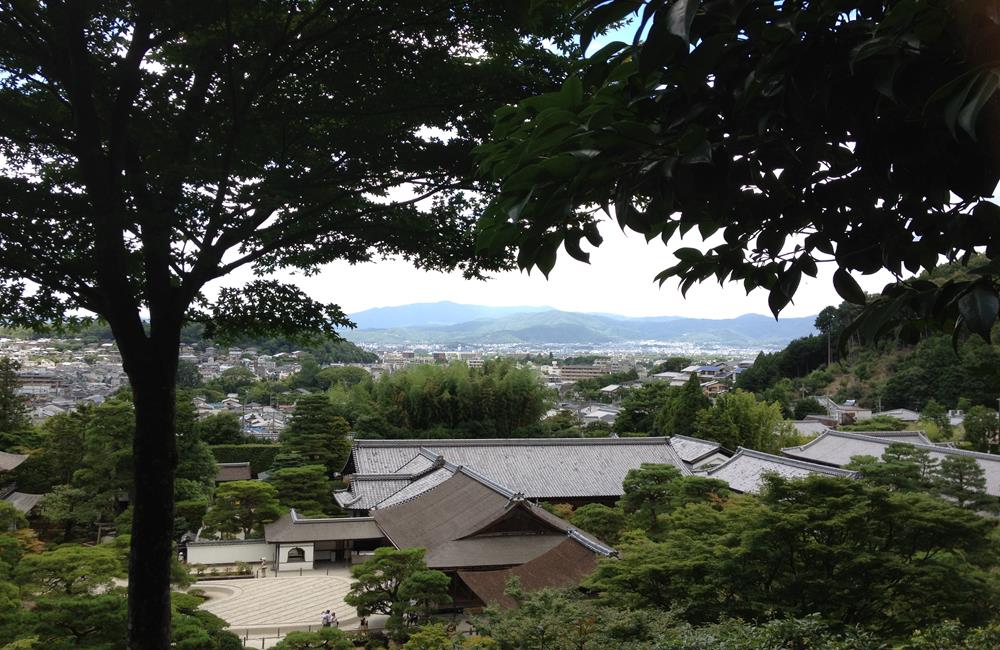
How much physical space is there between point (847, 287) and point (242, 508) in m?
18.6

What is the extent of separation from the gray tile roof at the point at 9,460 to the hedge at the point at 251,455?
26.7 ft

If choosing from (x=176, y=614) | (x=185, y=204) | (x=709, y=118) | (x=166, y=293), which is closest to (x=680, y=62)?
(x=709, y=118)

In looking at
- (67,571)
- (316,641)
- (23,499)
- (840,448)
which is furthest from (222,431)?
(840,448)

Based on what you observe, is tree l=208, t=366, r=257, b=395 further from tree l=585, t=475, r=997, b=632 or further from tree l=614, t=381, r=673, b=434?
tree l=585, t=475, r=997, b=632

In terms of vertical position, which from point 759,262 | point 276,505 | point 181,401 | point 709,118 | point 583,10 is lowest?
point 276,505

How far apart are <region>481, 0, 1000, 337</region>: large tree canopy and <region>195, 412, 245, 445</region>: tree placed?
100 feet

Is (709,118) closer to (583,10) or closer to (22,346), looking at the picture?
(583,10)

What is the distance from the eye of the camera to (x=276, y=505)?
18203 millimetres

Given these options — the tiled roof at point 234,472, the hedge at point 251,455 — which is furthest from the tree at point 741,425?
the tiled roof at point 234,472

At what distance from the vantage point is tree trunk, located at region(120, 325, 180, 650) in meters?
3.64

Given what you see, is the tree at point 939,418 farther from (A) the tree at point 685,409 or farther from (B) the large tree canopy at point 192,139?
(B) the large tree canopy at point 192,139

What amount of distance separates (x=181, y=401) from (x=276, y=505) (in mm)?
3533

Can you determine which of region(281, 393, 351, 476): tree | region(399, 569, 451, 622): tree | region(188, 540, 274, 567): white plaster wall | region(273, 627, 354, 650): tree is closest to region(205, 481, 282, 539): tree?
region(188, 540, 274, 567): white plaster wall

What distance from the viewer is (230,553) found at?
16906 mm
